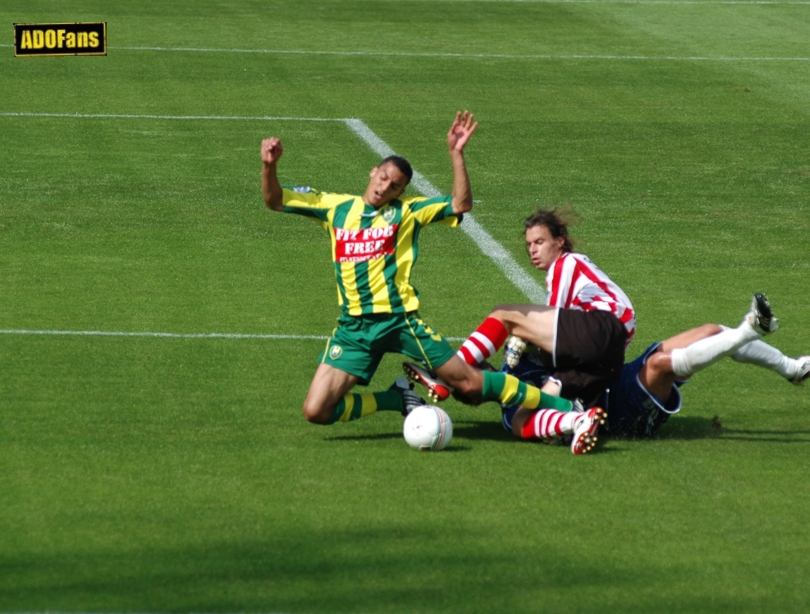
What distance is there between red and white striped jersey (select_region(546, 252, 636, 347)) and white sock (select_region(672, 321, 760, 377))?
446 mm

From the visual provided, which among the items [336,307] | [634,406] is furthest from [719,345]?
[336,307]

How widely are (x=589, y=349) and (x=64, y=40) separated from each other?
16167 millimetres

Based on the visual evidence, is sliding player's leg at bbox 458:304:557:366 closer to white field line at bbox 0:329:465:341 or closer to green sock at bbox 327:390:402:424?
green sock at bbox 327:390:402:424

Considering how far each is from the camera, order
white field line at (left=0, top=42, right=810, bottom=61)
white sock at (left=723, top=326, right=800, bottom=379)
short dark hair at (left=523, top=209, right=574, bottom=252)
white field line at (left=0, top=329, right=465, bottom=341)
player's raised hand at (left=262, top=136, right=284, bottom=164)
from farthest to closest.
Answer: white field line at (left=0, top=42, right=810, bottom=61), white field line at (left=0, top=329, right=465, bottom=341), short dark hair at (left=523, top=209, right=574, bottom=252), white sock at (left=723, top=326, right=800, bottom=379), player's raised hand at (left=262, top=136, right=284, bottom=164)

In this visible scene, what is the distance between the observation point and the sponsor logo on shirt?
7910 mm

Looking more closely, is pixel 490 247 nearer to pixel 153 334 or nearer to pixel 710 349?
pixel 153 334

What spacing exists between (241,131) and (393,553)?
12.2 m

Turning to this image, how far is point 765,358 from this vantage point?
821 centimetres

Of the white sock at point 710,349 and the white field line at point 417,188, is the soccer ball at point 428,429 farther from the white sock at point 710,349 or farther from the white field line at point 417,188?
the white field line at point 417,188

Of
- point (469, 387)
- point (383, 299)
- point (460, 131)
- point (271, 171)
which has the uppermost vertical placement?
point (460, 131)

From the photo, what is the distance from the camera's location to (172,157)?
16375 mm

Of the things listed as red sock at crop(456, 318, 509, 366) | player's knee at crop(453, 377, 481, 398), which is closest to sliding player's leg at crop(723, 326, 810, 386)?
red sock at crop(456, 318, 509, 366)

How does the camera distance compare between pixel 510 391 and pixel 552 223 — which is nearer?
pixel 510 391

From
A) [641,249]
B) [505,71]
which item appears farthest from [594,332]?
[505,71]
